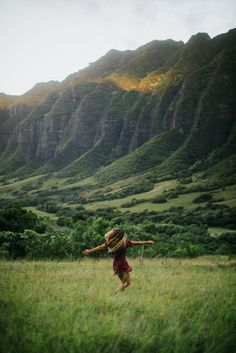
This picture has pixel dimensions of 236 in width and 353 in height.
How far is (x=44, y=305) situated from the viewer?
5816 mm

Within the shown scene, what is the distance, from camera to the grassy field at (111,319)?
4.68 meters

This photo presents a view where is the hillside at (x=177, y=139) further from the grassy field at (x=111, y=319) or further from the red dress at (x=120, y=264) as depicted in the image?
the grassy field at (x=111, y=319)

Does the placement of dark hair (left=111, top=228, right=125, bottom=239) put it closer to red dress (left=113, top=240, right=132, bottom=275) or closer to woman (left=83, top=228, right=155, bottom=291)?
woman (left=83, top=228, right=155, bottom=291)

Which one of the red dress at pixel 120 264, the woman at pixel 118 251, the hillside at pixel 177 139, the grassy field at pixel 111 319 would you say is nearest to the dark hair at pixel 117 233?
the woman at pixel 118 251

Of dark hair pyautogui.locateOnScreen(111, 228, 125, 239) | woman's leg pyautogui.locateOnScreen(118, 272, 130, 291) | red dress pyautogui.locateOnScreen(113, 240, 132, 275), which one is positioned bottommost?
woman's leg pyautogui.locateOnScreen(118, 272, 130, 291)

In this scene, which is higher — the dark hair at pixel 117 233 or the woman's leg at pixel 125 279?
the dark hair at pixel 117 233

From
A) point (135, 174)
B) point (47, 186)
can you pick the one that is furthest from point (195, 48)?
point (47, 186)

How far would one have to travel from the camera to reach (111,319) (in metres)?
5.50

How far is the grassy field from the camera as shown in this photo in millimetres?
4680

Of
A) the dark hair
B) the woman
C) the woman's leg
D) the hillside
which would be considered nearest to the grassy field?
the woman's leg

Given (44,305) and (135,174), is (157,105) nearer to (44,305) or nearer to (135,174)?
(135,174)

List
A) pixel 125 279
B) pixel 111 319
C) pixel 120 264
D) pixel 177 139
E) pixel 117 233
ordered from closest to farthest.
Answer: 1. pixel 111 319
2. pixel 125 279
3. pixel 120 264
4. pixel 117 233
5. pixel 177 139

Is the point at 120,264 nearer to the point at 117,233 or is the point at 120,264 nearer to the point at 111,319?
the point at 117,233

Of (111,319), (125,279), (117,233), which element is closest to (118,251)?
(117,233)
